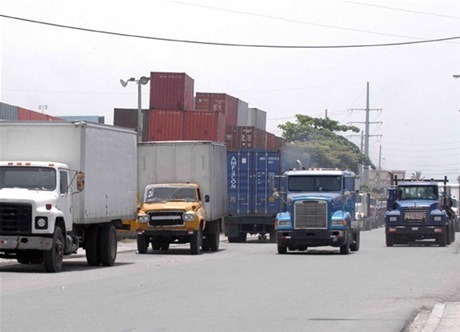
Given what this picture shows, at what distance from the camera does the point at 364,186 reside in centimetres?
13100

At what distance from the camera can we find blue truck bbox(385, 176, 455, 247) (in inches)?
1722

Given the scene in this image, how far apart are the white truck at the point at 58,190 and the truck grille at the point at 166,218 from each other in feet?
17.2

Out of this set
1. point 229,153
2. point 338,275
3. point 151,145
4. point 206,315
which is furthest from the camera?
point 229,153

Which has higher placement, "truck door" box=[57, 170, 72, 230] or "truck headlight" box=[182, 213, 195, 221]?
"truck door" box=[57, 170, 72, 230]

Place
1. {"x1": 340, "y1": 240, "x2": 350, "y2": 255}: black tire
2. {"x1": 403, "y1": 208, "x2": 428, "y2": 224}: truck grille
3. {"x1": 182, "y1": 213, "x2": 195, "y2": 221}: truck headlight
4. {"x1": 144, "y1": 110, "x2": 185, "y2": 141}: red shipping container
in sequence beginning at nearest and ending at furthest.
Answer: {"x1": 182, "y1": 213, "x2": 195, "y2": 221}: truck headlight
{"x1": 340, "y1": 240, "x2": 350, "y2": 255}: black tire
{"x1": 403, "y1": 208, "x2": 428, "y2": 224}: truck grille
{"x1": 144, "y1": 110, "x2": 185, "y2": 141}: red shipping container

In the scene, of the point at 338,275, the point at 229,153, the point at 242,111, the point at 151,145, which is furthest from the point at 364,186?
the point at 338,275

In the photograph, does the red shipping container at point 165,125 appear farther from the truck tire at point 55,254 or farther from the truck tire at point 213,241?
the truck tire at point 55,254

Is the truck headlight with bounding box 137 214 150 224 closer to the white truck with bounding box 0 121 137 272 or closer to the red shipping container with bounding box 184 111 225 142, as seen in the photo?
the white truck with bounding box 0 121 137 272

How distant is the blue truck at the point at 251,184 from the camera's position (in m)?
44.1

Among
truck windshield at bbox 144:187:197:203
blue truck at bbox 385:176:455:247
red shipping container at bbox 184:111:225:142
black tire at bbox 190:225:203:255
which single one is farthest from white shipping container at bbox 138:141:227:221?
red shipping container at bbox 184:111:225:142

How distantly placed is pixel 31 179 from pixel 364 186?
109 metres

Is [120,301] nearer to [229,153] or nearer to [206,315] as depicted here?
[206,315]

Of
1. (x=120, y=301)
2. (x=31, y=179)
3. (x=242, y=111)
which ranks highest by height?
(x=242, y=111)

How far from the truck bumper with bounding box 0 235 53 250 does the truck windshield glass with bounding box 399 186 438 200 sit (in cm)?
2474
